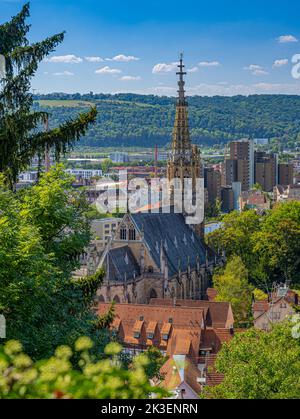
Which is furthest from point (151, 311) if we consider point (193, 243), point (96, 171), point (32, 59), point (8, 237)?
point (96, 171)

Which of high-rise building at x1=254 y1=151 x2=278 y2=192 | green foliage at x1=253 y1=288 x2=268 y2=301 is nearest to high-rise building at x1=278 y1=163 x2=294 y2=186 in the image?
high-rise building at x1=254 y1=151 x2=278 y2=192

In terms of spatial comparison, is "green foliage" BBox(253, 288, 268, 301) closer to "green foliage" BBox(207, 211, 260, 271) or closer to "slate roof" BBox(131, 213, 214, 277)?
"slate roof" BBox(131, 213, 214, 277)

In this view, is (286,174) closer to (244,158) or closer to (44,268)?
(244,158)

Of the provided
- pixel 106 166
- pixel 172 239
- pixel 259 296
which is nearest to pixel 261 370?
pixel 259 296

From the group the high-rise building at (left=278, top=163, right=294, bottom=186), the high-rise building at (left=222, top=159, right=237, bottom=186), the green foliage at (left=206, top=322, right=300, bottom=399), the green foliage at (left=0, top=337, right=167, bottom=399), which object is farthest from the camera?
the high-rise building at (left=278, top=163, right=294, bottom=186)

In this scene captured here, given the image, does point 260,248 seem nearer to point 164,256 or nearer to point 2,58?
point 164,256

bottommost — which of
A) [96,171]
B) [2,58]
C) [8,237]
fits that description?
[96,171]

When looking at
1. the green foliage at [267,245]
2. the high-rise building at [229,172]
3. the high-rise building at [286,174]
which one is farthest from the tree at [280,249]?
the high-rise building at [286,174]
